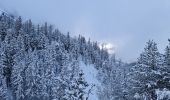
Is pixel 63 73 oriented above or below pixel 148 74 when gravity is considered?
above

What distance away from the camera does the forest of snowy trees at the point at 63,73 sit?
28.1 m

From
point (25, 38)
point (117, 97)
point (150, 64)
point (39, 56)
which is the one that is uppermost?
point (25, 38)

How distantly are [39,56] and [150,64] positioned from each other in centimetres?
9443

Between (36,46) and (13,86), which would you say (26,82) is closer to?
(13,86)

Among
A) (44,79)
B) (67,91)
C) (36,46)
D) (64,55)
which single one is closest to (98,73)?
(64,55)

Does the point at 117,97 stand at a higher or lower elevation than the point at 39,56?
lower

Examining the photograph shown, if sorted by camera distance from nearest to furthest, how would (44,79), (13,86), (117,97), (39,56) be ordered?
(117,97)
(13,86)
(44,79)
(39,56)

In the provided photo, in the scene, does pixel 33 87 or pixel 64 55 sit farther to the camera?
pixel 64 55

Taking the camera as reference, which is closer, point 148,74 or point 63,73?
point 148,74

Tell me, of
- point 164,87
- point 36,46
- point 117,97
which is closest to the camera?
point 164,87

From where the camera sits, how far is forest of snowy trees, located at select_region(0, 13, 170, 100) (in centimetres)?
2809

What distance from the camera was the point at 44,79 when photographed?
89.2 meters

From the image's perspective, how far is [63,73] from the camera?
293ft

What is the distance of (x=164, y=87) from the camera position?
89.6 ft
